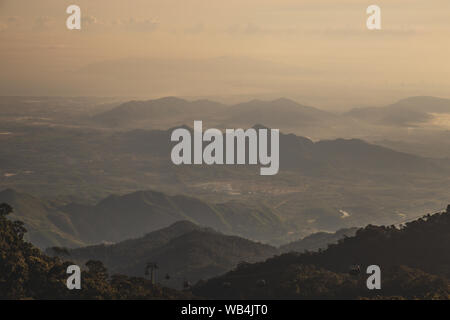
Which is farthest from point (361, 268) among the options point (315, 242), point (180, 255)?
point (315, 242)

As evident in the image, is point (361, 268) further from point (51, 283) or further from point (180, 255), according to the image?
point (180, 255)

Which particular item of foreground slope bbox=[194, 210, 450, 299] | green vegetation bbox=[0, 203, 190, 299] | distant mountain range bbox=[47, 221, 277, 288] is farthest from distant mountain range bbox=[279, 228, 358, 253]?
green vegetation bbox=[0, 203, 190, 299]

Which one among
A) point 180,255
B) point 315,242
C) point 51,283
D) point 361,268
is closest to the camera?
point 51,283

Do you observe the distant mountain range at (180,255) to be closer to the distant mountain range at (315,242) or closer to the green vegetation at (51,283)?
the distant mountain range at (315,242)

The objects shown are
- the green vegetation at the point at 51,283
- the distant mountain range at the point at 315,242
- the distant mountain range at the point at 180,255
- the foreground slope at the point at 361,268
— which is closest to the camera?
the green vegetation at the point at 51,283

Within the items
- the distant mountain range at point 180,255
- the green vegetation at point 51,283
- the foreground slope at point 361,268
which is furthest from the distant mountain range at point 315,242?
the green vegetation at point 51,283

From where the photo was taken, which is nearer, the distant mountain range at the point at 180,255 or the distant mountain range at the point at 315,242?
the distant mountain range at the point at 180,255

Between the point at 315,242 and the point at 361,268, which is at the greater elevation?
the point at 361,268

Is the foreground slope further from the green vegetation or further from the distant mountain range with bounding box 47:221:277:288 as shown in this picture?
the distant mountain range with bounding box 47:221:277:288

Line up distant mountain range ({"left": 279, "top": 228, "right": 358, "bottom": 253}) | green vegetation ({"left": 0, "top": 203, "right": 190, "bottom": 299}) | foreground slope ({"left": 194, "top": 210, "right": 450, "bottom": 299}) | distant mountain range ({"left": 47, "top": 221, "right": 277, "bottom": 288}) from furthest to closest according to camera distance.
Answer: distant mountain range ({"left": 279, "top": 228, "right": 358, "bottom": 253})
distant mountain range ({"left": 47, "top": 221, "right": 277, "bottom": 288})
foreground slope ({"left": 194, "top": 210, "right": 450, "bottom": 299})
green vegetation ({"left": 0, "top": 203, "right": 190, "bottom": 299})
